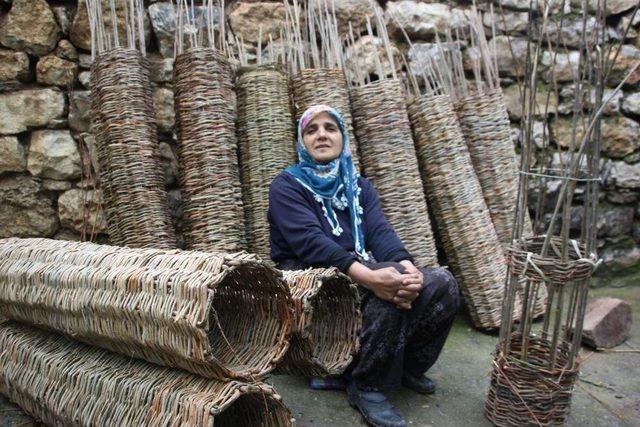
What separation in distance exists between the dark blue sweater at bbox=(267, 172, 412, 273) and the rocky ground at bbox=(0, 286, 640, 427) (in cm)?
56

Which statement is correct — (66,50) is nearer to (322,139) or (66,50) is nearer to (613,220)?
(322,139)

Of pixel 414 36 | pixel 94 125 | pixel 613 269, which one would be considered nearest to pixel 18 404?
pixel 94 125

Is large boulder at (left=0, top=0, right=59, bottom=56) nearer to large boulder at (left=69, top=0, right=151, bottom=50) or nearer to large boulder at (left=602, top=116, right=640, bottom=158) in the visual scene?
large boulder at (left=69, top=0, right=151, bottom=50)

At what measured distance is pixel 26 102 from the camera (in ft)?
8.44

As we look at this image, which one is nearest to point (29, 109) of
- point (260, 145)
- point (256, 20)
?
point (260, 145)

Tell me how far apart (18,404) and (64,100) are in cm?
145

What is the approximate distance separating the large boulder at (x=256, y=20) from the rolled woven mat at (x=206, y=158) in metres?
0.55

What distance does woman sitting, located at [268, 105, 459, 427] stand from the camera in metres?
1.97

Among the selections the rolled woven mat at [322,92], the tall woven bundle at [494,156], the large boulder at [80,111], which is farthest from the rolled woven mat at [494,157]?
the large boulder at [80,111]

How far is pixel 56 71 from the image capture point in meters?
2.63

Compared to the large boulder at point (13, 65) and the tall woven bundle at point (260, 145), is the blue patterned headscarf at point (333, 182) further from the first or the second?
the large boulder at point (13, 65)

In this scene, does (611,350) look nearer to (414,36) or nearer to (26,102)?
(414,36)

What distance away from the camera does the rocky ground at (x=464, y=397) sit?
6.58ft

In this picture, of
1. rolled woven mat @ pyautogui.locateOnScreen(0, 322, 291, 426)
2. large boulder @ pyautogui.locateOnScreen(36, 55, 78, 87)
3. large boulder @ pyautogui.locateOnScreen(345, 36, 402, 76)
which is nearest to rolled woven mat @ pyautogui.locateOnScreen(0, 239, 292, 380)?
rolled woven mat @ pyautogui.locateOnScreen(0, 322, 291, 426)
